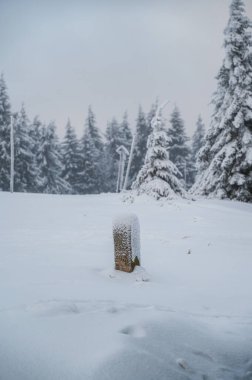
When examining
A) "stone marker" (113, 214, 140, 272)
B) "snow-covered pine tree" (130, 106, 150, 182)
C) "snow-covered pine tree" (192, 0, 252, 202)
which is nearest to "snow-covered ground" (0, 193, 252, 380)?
"stone marker" (113, 214, 140, 272)

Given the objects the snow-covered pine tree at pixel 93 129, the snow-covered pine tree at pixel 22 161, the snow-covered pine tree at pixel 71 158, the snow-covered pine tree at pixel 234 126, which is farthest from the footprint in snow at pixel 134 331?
the snow-covered pine tree at pixel 93 129

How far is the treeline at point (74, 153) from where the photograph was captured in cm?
3778

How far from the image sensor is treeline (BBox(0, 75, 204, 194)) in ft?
124

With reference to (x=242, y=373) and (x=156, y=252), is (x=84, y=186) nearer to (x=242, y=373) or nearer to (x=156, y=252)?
(x=156, y=252)

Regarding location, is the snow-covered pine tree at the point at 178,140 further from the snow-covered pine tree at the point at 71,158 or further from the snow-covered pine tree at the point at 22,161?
the snow-covered pine tree at the point at 22,161

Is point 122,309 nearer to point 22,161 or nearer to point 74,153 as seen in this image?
point 22,161

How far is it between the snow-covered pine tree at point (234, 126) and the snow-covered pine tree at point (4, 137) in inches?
926

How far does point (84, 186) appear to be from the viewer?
150ft

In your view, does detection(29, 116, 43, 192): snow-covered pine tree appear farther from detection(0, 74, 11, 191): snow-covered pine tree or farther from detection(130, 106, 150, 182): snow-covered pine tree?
detection(130, 106, 150, 182): snow-covered pine tree

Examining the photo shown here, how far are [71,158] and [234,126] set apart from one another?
98.8 feet

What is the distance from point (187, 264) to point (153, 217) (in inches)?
224

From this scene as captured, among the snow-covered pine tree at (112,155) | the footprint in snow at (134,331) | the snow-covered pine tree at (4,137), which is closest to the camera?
the footprint in snow at (134,331)

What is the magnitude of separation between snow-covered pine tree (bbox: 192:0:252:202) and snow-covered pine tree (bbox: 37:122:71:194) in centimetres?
2677

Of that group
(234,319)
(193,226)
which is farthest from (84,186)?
(234,319)
